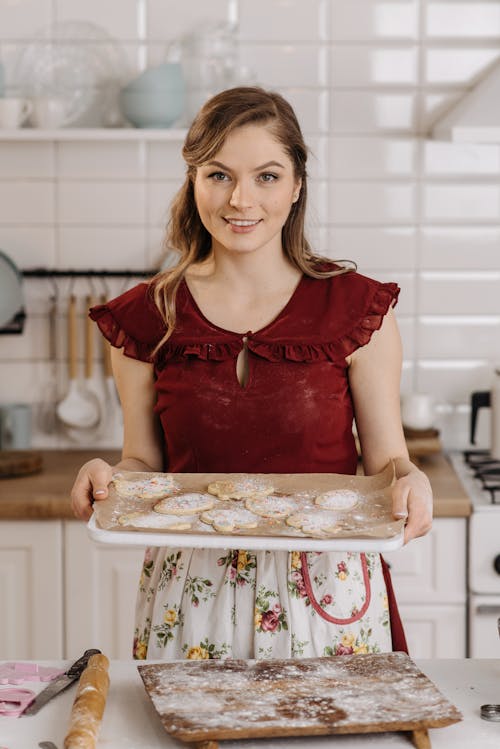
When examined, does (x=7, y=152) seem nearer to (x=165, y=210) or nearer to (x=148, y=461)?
(x=165, y=210)

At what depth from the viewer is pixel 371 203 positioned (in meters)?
2.95

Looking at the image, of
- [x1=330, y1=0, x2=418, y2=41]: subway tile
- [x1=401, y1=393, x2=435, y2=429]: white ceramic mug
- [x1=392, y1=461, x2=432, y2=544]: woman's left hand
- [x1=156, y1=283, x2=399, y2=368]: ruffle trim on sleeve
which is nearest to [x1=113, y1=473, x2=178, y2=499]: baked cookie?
[x1=156, y1=283, x2=399, y2=368]: ruffle trim on sleeve

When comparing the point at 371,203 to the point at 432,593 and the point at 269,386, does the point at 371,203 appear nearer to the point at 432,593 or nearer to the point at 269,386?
the point at 432,593

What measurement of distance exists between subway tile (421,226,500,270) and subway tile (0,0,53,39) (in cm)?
114

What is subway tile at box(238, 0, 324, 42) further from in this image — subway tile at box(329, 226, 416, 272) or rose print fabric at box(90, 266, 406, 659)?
rose print fabric at box(90, 266, 406, 659)

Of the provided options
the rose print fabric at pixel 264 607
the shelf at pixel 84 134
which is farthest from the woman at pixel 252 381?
the shelf at pixel 84 134

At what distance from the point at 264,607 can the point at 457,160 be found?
1676 mm

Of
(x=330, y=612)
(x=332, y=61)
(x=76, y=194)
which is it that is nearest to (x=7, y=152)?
(x=76, y=194)

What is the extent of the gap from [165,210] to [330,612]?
5.09 ft

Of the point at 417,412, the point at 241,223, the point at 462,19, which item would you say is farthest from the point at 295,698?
the point at 462,19

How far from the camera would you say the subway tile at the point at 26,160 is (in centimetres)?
293

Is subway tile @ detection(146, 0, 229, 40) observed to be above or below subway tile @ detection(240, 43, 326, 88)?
above

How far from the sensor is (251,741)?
1211 mm

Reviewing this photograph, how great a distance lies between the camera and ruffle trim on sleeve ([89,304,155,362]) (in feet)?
5.84
